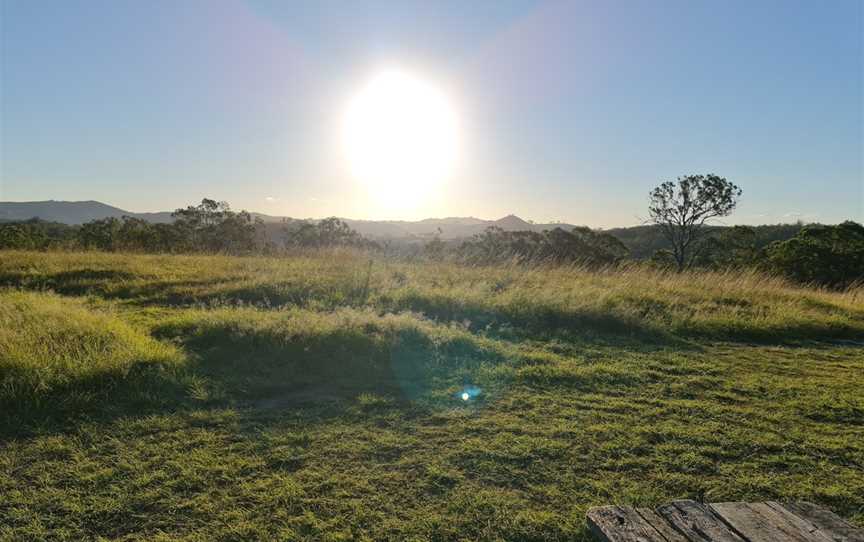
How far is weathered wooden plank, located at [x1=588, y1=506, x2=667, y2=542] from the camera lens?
7.00 feet

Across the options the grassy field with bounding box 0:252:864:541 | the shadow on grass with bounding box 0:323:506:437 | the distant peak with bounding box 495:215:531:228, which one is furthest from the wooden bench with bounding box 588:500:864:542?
the distant peak with bounding box 495:215:531:228

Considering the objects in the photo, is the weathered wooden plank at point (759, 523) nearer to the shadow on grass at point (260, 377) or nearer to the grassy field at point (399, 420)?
the grassy field at point (399, 420)

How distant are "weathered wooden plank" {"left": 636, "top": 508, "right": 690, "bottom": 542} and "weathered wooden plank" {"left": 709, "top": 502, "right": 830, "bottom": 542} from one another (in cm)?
29

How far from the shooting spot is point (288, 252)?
14.5 meters

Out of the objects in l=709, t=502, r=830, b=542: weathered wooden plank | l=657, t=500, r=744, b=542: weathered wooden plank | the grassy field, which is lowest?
the grassy field

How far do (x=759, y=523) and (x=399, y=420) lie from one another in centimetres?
232

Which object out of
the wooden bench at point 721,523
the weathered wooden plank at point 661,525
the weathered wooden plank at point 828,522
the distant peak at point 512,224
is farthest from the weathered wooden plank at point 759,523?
the distant peak at point 512,224

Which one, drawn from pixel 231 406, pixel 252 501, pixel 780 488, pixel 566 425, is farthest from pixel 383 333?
pixel 780 488

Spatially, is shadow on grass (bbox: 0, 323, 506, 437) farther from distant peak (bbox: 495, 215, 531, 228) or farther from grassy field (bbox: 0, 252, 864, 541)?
distant peak (bbox: 495, 215, 531, 228)

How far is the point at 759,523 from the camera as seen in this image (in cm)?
224

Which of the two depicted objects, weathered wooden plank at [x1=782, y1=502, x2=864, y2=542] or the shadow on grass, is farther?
the shadow on grass

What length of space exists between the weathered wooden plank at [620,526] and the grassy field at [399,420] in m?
0.17

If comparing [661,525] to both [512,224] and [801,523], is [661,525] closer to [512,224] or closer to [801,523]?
[801,523]

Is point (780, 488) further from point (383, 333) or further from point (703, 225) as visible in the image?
point (703, 225)
